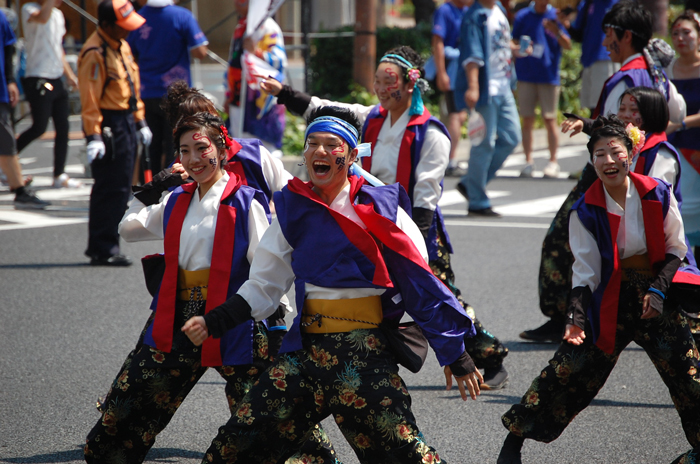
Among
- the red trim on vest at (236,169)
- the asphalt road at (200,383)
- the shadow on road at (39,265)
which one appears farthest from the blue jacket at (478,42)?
the red trim on vest at (236,169)

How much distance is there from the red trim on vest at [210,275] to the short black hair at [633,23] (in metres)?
2.92

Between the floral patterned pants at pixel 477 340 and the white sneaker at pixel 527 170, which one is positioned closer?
the floral patterned pants at pixel 477 340

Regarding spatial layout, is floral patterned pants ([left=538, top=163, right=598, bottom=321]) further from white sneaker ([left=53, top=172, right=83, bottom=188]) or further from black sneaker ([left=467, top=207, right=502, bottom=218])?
white sneaker ([left=53, top=172, right=83, bottom=188])

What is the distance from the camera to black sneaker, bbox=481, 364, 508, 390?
4969mm

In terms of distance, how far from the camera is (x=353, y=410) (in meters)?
3.07

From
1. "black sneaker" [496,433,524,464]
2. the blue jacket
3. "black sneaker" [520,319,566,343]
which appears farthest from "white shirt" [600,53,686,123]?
the blue jacket

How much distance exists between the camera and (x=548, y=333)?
19.0 ft

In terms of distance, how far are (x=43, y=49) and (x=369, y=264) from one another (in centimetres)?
848

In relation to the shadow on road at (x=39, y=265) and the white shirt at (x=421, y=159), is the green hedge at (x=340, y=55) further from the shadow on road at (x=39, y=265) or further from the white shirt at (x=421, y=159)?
the white shirt at (x=421, y=159)

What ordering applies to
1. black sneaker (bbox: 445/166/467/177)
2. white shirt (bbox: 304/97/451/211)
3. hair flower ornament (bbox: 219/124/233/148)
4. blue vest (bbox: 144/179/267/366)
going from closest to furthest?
blue vest (bbox: 144/179/267/366)
hair flower ornament (bbox: 219/124/233/148)
white shirt (bbox: 304/97/451/211)
black sneaker (bbox: 445/166/467/177)

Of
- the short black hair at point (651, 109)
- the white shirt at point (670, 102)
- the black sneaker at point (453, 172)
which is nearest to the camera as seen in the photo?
→ the short black hair at point (651, 109)

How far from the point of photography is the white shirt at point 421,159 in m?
4.81

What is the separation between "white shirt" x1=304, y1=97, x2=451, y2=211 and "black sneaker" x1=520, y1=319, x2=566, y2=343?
1.43 metres

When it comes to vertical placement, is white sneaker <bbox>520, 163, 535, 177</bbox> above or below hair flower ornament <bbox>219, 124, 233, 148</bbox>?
below
